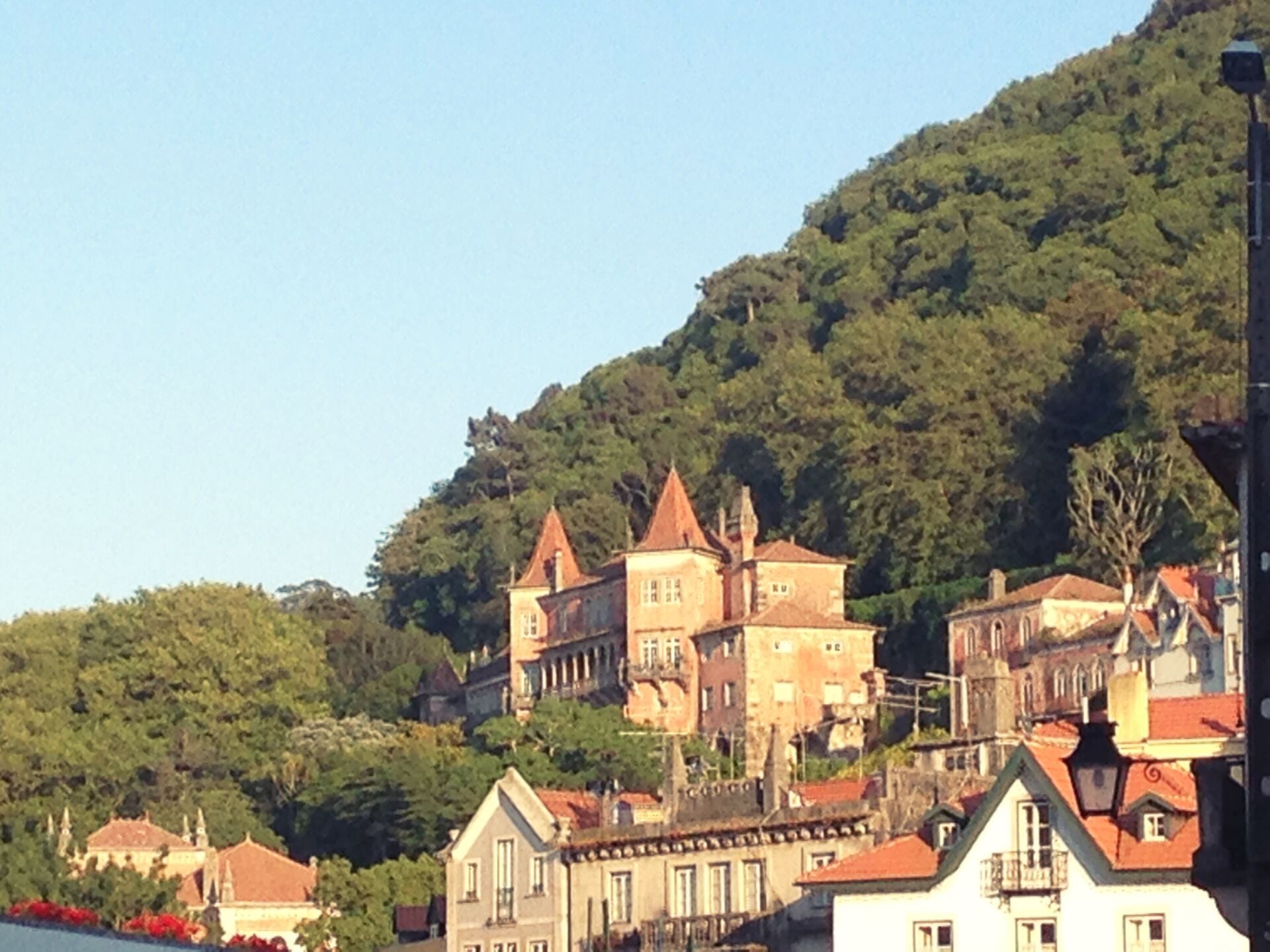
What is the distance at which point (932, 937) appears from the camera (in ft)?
171

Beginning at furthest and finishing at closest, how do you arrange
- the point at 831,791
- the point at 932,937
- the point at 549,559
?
the point at 549,559
the point at 831,791
the point at 932,937

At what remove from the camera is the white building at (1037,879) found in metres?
49.5

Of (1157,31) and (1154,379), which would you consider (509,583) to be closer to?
(1154,379)

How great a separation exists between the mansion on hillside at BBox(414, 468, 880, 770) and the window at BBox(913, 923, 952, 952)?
217 ft

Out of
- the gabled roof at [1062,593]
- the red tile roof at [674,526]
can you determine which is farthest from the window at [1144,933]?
the red tile roof at [674,526]

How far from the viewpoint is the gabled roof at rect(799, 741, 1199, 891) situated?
49.2 metres

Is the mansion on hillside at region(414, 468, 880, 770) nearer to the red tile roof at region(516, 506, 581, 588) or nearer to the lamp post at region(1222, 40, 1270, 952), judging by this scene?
the red tile roof at region(516, 506, 581, 588)

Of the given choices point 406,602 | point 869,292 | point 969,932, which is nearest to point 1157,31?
point 869,292

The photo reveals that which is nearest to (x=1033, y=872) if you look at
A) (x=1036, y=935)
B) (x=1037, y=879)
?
(x=1037, y=879)

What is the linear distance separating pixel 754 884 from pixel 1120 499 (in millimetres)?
61918

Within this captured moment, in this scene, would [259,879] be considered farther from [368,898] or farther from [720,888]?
[720,888]

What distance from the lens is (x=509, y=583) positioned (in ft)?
502

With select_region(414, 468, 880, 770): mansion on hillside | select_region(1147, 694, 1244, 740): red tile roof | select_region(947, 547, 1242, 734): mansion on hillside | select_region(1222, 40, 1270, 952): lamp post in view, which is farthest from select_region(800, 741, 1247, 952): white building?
select_region(414, 468, 880, 770): mansion on hillside

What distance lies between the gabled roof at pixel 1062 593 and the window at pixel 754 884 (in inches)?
2060
